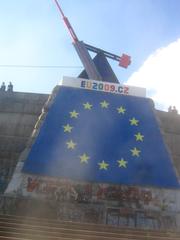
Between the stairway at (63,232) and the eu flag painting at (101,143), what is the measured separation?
5.84 m

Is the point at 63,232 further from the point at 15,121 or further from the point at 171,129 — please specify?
the point at 171,129

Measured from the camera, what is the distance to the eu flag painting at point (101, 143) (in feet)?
59.5

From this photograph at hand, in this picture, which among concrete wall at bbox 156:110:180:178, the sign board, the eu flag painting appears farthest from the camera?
concrete wall at bbox 156:110:180:178

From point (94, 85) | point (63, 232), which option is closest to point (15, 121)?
point (94, 85)

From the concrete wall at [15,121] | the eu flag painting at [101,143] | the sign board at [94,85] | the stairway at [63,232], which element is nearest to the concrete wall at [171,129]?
the eu flag painting at [101,143]

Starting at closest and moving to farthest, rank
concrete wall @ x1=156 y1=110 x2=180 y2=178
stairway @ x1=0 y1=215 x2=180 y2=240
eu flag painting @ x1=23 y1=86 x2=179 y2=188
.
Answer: stairway @ x1=0 y1=215 x2=180 y2=240 → eu flag painting @ x1=23 y1=86 x2=179 y2=188 → concrete wall @ x1=156 y1=110 x2=180 y2=178

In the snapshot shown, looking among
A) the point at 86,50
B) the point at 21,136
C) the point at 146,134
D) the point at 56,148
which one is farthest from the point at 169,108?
the point at 56,148

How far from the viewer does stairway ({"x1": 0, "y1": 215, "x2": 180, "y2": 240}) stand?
10.9 meters

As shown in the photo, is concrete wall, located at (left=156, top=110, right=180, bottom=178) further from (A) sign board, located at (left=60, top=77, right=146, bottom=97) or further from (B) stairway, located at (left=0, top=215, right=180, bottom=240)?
(B) stairway, located at (left=0, top=215, right=180, bottom=240)

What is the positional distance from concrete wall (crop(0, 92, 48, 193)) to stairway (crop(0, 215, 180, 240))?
1244cm

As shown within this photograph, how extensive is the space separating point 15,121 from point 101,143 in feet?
29.3

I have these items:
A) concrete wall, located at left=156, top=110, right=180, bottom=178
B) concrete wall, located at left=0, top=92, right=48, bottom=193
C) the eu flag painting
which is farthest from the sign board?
concrete wall, located at left=156, top=110, right=180, bottom=178

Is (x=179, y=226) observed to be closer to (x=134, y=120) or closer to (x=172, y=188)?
(x=172, y=188)

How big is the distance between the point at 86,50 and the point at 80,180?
12656 millimetres
